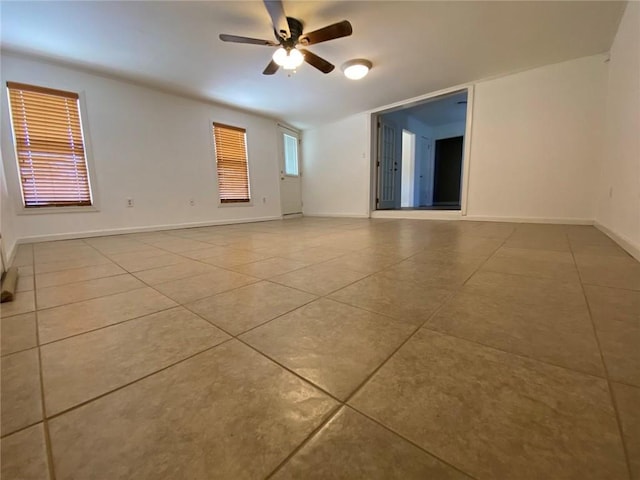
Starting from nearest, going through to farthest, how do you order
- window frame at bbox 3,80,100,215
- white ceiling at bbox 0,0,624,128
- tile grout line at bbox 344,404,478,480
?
tile grout line at bbox 344,404,478,480, white ceiling at bbox 0,0,624,128, window frame at bbox 3,80,100,215

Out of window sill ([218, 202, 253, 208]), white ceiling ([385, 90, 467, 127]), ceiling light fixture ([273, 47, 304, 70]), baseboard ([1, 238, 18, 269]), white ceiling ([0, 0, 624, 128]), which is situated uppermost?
white ceiling ([385, 90, 467, 127])

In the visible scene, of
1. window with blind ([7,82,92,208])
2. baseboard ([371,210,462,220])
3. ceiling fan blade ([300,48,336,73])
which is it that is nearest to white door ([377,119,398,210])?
baseboard ([371,210,462,220])

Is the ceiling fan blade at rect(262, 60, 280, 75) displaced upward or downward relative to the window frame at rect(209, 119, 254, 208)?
upward

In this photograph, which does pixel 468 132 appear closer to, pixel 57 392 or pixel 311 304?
pixel 311 304

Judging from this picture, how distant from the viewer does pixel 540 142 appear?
373cm

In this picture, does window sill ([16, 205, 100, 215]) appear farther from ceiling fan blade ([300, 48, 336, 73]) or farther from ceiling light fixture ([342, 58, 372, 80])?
ceiling light fixture ([342, 58, 372, 80])

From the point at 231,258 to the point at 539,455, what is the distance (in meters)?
1.98

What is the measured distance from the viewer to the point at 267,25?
8.71 ft

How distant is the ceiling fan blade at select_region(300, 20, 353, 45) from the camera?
2326mm

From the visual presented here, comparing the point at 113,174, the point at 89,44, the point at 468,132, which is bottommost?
the point at 113,174

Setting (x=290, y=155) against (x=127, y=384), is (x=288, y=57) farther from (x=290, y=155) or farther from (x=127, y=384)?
(x=290, y=155)

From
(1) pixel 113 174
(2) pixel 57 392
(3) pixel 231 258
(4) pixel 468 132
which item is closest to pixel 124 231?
(1) pixel 113 174

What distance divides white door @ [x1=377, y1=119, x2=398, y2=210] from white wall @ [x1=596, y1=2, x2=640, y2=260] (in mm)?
3416

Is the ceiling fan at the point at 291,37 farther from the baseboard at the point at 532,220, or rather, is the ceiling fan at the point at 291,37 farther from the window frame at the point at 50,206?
the baseboard at the point at 532,220
